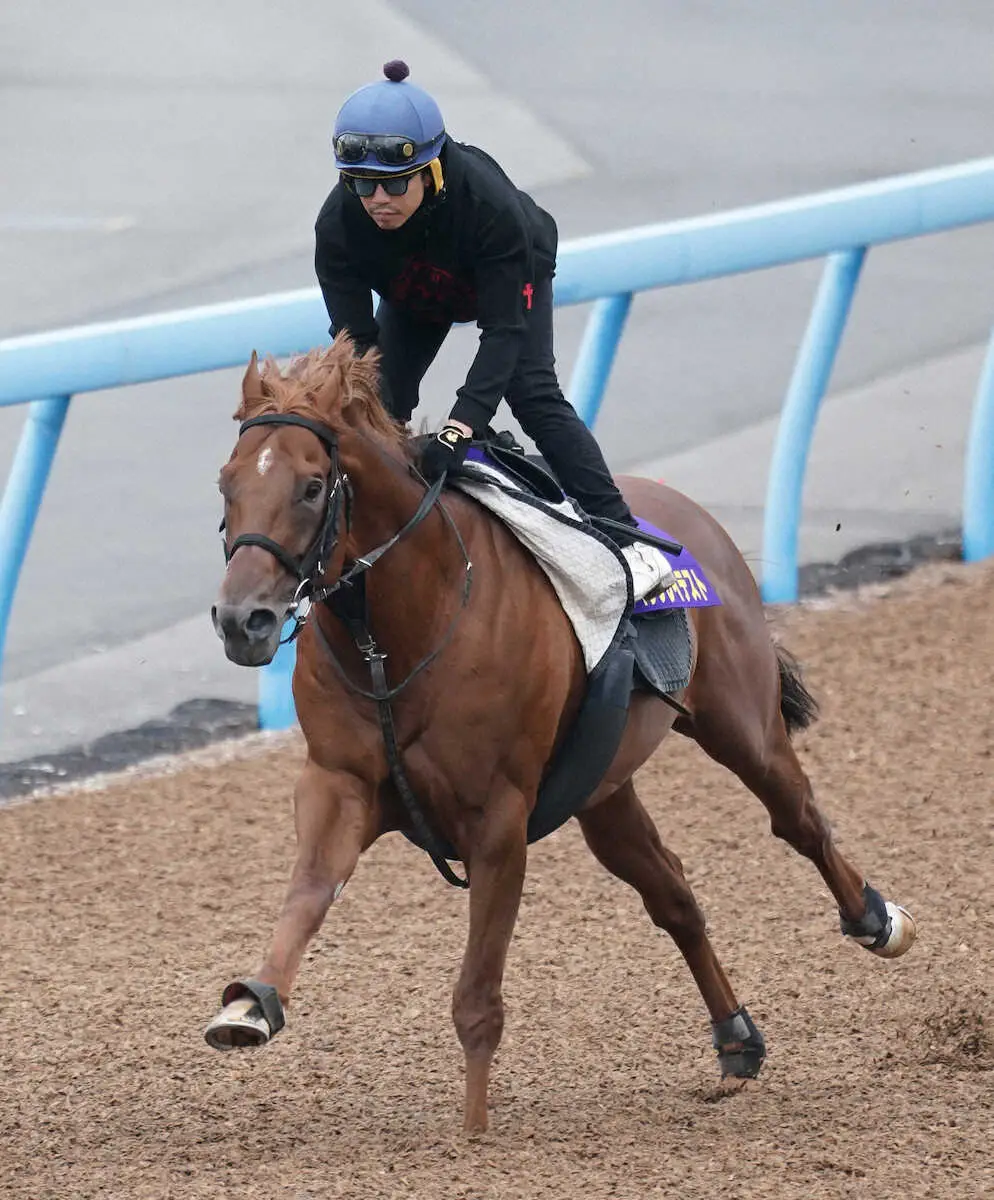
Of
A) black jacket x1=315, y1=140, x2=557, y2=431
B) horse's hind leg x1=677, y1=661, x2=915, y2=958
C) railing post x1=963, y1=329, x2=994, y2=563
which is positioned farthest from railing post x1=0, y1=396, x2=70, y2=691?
railing post x1=963, y1=329, x2=994, y2=563

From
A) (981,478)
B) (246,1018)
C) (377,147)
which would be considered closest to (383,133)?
(377,147)

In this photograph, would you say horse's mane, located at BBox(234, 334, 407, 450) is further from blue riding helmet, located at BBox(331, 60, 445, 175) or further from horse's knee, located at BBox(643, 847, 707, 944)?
horse's knee, located at BBox(643, 847, 707, 944)

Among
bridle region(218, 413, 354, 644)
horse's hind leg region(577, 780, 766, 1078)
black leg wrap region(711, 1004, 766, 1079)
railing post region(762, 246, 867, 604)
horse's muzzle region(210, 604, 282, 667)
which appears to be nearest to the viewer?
horse's muzzle region(210, 604, 282, 667)

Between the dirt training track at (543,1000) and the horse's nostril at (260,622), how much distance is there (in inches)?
49.0

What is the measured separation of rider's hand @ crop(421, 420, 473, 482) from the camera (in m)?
5.01

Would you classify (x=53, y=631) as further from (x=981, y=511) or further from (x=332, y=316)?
(x=332, y=316)

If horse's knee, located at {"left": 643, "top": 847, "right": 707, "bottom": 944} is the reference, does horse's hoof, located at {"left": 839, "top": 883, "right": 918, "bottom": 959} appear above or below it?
below

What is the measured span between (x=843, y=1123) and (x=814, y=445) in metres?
6.58

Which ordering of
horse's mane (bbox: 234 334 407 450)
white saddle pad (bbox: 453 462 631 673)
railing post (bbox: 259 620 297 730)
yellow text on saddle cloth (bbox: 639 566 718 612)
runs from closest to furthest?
horse's mane (bbox: 234 334 407 450) < white saddle pad (bbox: 453 462 631 673) < yellow text on saddle cloth (bbox: 639 566 718 612) < railing post (bbox: 259 620 297 730)

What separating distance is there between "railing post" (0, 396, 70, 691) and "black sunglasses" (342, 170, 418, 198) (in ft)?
9.20

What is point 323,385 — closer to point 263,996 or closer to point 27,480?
point 263,996

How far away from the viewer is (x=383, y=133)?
483 centimetres

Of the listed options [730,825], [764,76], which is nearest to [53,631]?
[730,825]

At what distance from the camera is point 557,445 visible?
18.4ft
